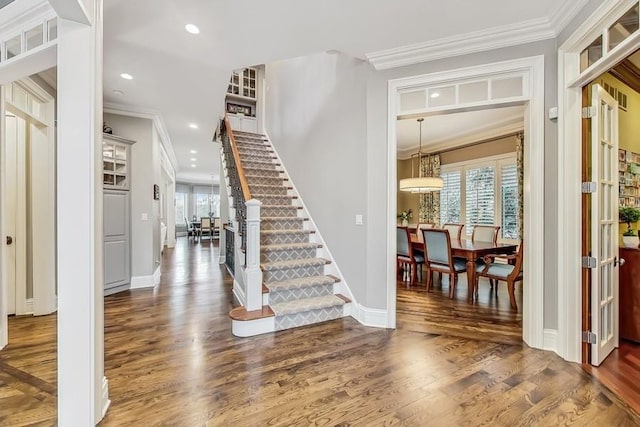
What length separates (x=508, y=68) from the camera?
2561mm

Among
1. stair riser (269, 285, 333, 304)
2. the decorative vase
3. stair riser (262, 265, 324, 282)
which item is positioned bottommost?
stair riser (269, 285, 333, 304)

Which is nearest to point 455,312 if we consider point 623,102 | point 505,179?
point 623,102

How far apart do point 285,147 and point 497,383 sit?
4836 mm

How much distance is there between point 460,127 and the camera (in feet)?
18.5

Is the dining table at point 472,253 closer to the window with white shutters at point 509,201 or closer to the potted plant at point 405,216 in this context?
the window with white shutters at point 509,201

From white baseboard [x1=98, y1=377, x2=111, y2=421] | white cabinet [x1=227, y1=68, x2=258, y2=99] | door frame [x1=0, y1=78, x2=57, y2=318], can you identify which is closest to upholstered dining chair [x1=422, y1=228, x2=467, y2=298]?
white baseboard [x1=98, y1=377, x2=111, y2=421]

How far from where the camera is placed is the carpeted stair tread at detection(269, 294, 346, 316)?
3001 mm

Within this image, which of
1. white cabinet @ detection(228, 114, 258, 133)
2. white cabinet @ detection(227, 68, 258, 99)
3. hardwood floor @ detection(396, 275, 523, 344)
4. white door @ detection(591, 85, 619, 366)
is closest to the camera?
white door @ detection(591, 85, 619, 366)

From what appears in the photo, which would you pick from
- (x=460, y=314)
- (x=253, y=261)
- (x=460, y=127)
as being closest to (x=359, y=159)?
(x=253, y=261)

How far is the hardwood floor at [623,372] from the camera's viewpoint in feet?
6.23

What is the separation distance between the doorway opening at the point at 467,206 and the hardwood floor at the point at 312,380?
0.58 metres

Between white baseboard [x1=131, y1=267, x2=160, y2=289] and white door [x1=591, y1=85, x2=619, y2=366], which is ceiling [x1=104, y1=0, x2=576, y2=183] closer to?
white door [x1=591, y1=85, x2=619, y2=366]

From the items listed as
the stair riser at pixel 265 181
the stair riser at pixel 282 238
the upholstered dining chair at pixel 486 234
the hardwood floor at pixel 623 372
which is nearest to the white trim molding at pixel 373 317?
the stair riser at pixel 282 238

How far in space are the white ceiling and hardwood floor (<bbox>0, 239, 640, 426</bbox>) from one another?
357 centimetres
